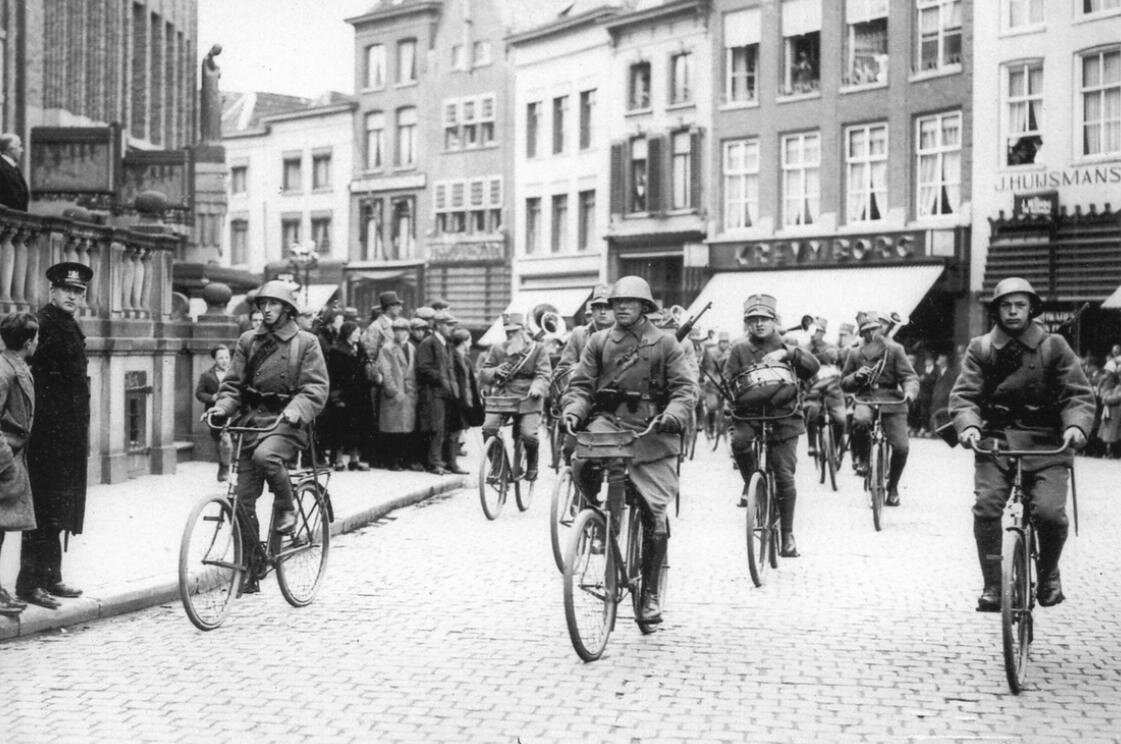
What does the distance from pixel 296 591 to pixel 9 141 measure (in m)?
6.79

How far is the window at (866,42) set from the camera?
114 feet

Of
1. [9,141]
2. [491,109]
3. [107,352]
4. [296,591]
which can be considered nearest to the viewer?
[296,591]

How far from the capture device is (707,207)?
128ft

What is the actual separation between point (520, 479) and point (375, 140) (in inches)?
1536

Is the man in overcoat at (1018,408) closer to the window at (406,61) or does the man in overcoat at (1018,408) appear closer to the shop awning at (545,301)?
the shop awning at (545,301)

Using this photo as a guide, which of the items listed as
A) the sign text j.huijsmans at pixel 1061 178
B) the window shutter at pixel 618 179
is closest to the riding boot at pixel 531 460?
the sign text j.huijsmans at pixel 1061 178

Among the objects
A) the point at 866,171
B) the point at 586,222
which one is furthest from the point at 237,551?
the point at 586,222

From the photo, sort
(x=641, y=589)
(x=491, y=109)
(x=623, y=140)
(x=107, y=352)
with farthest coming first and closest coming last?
(x=491, y=109) → (x=623, y=140) → (x=107, y=352) → (x=641, y=589)

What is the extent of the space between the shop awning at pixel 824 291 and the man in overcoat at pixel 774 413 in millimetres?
20929

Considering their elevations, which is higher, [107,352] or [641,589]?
[107,352]

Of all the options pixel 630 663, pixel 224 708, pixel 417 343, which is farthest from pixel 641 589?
pixel 417 343

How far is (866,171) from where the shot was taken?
35250mm

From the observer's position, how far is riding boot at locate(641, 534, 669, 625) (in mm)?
7781

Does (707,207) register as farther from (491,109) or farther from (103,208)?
(103,208)
